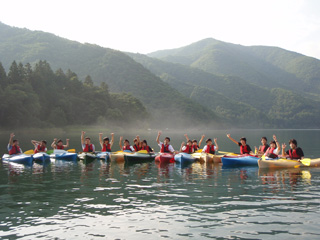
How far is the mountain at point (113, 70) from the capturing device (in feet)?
512

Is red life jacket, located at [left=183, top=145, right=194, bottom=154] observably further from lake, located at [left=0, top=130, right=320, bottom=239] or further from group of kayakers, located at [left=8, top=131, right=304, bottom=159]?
lake, located at [left=0, top=130, right=320, bottom=239]

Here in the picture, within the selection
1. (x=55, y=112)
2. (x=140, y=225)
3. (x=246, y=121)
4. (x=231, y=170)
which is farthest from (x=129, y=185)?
(x=246, y=121)

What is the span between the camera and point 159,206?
11.2 metres

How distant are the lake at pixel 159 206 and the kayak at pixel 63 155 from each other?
6897 millimetres

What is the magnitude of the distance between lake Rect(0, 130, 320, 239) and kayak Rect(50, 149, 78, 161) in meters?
6.90

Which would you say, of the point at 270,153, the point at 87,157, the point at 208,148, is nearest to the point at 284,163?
the point at 270,153

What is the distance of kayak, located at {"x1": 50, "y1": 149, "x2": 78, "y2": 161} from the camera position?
2539 cm

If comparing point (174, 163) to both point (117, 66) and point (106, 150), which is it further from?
point (117, 66)

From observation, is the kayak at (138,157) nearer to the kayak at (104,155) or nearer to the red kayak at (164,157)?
the red kayak at (164,157)

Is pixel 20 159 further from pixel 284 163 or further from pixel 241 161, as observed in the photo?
pixel 284 163

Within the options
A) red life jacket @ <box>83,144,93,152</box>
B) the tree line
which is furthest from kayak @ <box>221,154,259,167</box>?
the tree line

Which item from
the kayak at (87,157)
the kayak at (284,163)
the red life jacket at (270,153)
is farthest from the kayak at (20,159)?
the red life jacket at (270,153)

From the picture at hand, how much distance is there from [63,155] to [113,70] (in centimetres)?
15936

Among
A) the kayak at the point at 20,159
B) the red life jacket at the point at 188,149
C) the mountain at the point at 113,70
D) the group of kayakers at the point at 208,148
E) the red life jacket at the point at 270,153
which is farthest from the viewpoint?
the mountain at the point at 113,70
